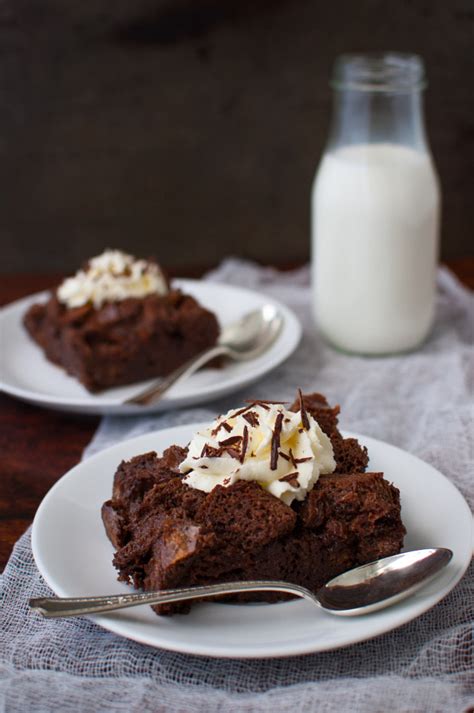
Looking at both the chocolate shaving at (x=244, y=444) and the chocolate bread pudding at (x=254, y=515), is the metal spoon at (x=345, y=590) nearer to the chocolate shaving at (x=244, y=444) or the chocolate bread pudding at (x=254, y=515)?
the chocolate bread pudding at (x=254, y=515)

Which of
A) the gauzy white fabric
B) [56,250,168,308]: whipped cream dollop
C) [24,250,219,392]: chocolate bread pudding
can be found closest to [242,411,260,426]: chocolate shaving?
the gauzy white fabric

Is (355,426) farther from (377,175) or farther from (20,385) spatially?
(20,385)

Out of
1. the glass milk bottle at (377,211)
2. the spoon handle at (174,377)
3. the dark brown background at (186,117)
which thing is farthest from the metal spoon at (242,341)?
the dark brown background at (186,117)

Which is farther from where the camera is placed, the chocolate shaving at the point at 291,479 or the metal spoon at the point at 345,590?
the chocolate shaving at the point at 291,479

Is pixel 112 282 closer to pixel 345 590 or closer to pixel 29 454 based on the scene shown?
pixel 29 454

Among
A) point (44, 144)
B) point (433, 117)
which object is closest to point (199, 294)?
point (44, 144)
